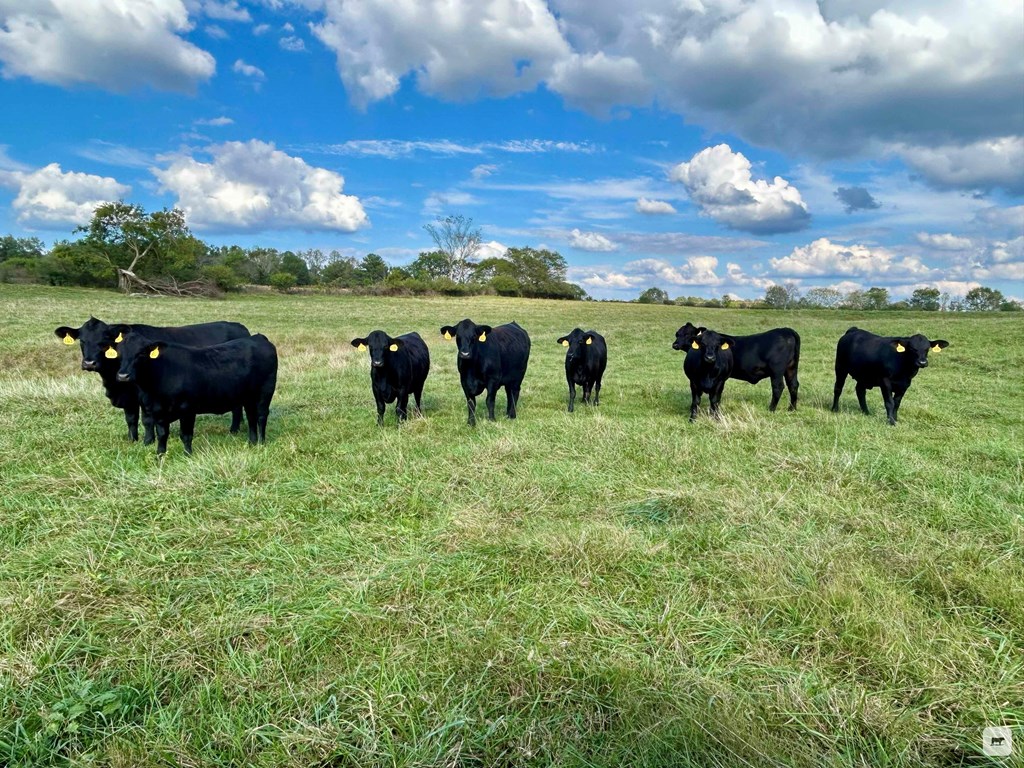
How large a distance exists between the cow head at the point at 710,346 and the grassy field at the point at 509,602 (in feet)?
9.99

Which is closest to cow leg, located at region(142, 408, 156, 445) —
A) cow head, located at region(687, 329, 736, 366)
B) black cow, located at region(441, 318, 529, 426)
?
black cow, located at region(441, 318, 529, 426)

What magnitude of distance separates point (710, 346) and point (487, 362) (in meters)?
4.15

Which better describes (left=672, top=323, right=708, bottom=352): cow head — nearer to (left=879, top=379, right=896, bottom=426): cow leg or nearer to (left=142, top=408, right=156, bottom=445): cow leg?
(left=879, top=379, right=896, bottom=426): cow leg

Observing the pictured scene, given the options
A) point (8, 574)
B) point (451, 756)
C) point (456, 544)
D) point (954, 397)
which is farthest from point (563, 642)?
point (954, 397)

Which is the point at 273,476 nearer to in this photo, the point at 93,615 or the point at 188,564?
the point at 188,564

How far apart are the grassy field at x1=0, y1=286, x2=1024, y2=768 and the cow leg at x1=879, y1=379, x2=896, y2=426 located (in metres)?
2.23

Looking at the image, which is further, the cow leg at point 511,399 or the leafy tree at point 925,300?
the leafy tree at point 925,300

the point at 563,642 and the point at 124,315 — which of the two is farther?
the point at 124,315

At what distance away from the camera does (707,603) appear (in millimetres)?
3553

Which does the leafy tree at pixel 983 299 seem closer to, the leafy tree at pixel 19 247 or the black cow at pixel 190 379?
the black cow at pixel 190 379

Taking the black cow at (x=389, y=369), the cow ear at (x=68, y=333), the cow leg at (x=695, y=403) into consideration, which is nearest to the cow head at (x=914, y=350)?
the cow leg at (x=695, y=403)

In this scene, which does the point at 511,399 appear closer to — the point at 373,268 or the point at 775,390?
the point at 775,390

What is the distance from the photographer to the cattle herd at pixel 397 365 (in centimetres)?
711

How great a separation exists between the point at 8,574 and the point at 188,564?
3.77ft
